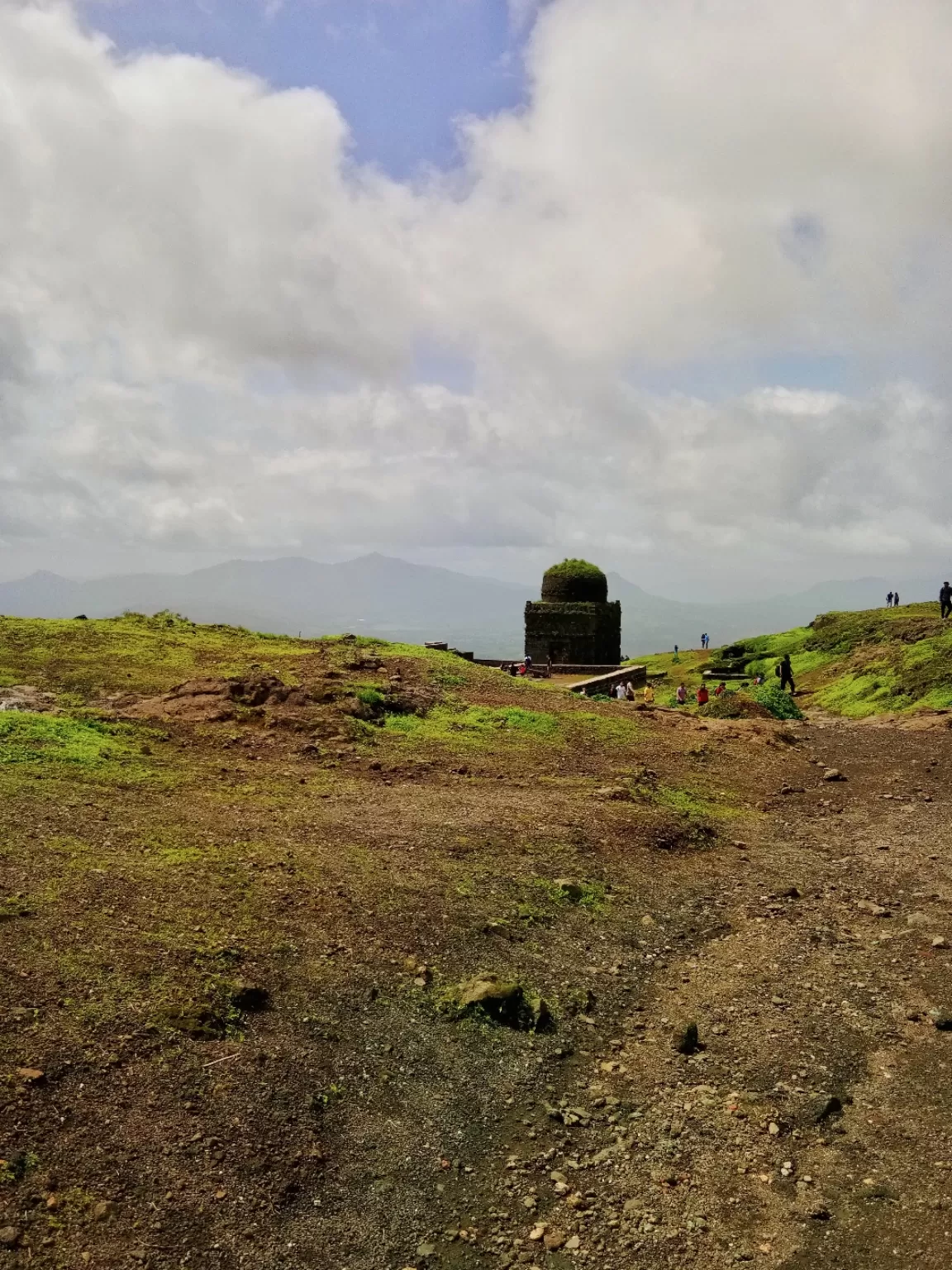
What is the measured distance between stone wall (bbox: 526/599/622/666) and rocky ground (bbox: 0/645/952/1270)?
31577mm

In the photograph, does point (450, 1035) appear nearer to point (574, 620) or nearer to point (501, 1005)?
point (501, 1005)

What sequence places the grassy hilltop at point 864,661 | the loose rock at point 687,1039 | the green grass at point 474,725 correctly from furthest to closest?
the grassy hilltop at point 864,661 → the green grass at point 474,725 → the loose rock at point 687,1039

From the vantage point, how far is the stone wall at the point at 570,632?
1763 inches

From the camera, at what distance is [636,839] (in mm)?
12289

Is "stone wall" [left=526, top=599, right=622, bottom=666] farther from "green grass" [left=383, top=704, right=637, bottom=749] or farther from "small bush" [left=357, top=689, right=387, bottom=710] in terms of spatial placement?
"small bush" [left=357, top=689, right=387, bottom=710]

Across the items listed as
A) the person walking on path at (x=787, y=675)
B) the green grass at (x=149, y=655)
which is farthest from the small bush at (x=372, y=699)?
Result: the person walking on path at (x=787, y=675)

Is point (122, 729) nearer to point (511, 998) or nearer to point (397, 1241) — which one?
point (511, 998)

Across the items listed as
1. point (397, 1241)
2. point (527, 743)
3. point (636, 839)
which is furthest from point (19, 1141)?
point (527, 743)

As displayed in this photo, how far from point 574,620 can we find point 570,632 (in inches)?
24.2

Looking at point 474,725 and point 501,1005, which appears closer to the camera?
point 501,1005

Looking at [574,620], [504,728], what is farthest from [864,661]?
[504,728]

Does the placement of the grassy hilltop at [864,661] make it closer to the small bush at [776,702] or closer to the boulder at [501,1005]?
the small bush at [776,702]

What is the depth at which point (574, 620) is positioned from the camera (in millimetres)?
44875

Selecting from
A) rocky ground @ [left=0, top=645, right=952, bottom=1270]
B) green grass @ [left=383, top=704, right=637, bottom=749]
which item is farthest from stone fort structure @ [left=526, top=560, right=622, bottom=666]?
rocky ground @ [left=0, top=645, right=952, bottom=1270]
